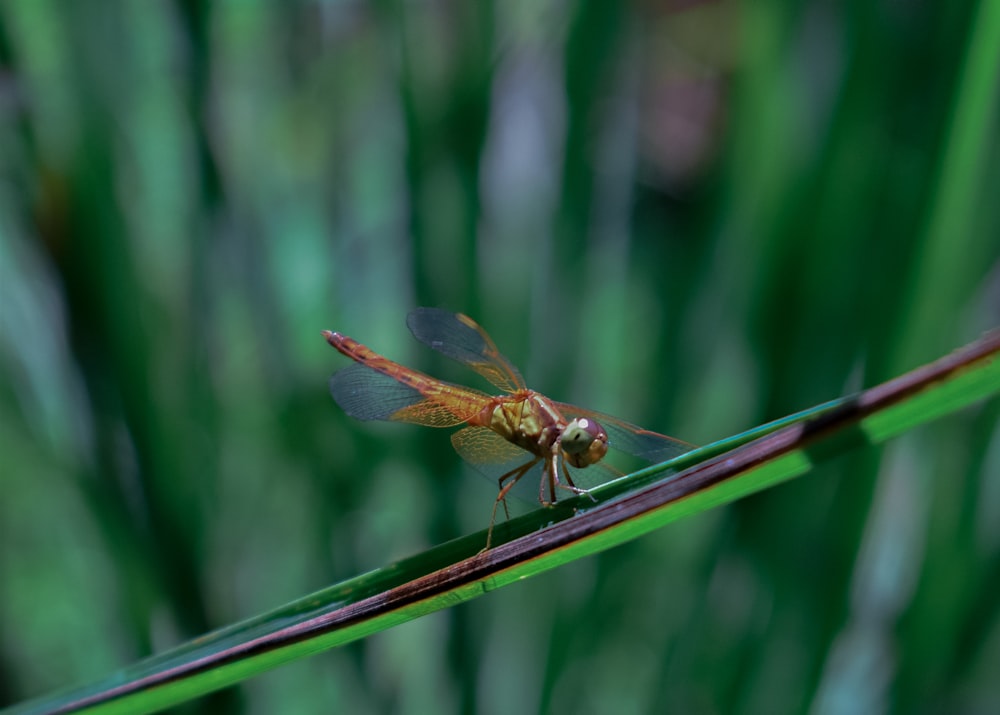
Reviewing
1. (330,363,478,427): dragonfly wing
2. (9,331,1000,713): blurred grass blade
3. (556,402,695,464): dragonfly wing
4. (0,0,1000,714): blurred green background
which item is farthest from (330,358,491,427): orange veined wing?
(9,331,1000,713): blurred grass blade

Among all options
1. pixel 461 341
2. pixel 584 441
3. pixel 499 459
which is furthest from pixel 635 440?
pixel 461 341

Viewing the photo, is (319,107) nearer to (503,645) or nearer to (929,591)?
(503,645)

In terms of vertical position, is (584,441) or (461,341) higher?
(461,341)

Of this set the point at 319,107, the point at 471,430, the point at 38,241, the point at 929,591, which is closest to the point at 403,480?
the point at 471,430

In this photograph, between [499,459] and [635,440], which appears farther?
[499,459]

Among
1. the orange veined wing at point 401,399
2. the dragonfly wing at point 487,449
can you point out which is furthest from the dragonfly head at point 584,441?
the orange veined wing at point 401,399

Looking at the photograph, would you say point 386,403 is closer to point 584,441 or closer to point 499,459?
point 499,459

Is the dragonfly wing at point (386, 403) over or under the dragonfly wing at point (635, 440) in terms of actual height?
over

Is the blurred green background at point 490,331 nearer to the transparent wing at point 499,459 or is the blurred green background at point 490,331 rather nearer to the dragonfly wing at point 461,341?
the dragonfly wing at point 461,341

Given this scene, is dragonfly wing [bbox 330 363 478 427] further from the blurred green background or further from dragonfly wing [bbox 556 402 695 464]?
the blurred green background
